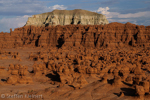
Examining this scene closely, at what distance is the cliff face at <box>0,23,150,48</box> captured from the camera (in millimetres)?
43812

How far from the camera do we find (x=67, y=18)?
83.8 m

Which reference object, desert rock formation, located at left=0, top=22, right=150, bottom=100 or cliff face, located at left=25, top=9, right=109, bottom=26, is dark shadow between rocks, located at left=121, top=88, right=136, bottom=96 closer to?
desert rock formation, located at left=0, top=22, right=150, bottom=100

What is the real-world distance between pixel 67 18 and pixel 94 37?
41.7 m

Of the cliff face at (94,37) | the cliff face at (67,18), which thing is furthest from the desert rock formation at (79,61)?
the cliff face at (67,18)

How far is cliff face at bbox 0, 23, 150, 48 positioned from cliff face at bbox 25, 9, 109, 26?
29948 millimetres

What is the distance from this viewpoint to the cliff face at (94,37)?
4381cm

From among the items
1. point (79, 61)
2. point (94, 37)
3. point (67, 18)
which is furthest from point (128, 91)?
point (67, 18)

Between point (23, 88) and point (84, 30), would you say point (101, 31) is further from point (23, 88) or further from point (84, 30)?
point (23, 88)

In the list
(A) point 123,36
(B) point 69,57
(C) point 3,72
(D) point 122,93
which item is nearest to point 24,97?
(D) point 122,93

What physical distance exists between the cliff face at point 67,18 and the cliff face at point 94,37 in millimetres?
29948

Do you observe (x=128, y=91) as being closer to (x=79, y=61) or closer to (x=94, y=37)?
(x=79, y=61)

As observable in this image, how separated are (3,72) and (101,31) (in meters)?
35.6

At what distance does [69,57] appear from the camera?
80.8 ft

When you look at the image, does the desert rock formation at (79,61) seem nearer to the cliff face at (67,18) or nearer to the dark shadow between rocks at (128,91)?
the dark shadow between rocks at (128,91)
